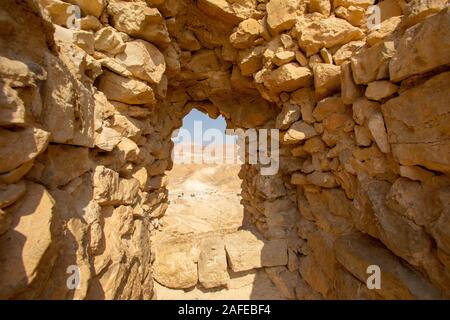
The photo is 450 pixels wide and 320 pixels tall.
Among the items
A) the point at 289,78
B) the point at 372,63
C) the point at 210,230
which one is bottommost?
the point at 210,230

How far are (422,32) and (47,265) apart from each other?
9.26ft

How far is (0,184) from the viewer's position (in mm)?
1101

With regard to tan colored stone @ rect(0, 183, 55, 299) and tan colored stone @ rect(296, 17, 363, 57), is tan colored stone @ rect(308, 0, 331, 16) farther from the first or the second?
tan colored stone @ rect(0, 183, 55, 299)

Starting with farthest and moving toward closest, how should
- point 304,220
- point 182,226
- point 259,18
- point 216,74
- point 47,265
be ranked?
point 182,226 < point 216,74 < point 304,220 < point 259,18 < point 47,265

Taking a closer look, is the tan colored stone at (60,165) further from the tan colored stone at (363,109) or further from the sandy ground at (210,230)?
the tan colored stone at (363,109)

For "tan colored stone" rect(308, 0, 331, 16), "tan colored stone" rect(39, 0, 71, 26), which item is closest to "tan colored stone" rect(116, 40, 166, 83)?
"tan colored stone" rect(39, 0, 71, 26)

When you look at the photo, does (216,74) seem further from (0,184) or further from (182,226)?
(0,184)

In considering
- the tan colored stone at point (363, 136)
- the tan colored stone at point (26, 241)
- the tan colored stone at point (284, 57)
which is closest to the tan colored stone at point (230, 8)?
the tan colored stone at point (284, 57)

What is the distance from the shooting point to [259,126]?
4.13 metres

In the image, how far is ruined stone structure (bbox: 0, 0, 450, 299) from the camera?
1.29 meters

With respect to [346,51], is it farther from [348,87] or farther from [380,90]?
[380,90]

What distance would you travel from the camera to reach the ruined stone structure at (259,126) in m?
1.29

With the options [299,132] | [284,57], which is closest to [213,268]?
[299,132]
